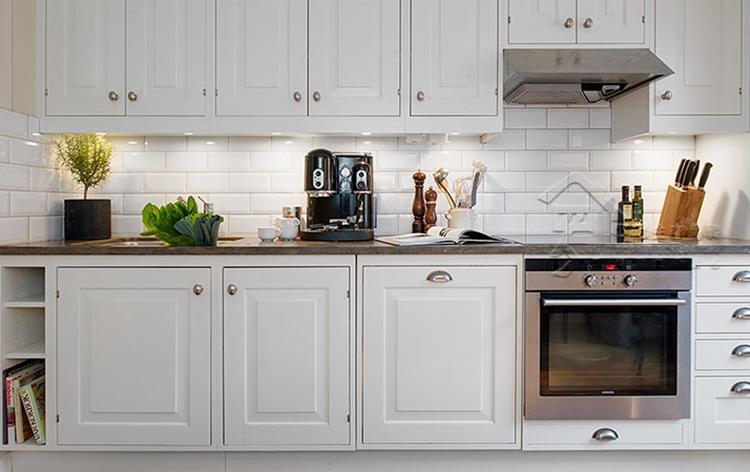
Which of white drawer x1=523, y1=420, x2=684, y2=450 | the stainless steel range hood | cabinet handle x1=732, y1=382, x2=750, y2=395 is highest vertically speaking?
the stainless steel range hood

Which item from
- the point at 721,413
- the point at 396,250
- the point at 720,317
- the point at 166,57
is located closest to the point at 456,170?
the point at 396,250

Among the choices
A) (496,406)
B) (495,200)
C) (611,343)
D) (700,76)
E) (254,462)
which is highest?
(700,76)

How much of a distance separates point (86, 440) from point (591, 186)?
8.04ft

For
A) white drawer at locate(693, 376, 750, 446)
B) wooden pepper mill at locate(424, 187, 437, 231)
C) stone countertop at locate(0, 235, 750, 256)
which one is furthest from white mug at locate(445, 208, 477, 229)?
white drawer at locate(693, 376, 750, 446)

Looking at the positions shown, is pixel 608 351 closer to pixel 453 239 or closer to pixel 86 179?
pixel 453 239

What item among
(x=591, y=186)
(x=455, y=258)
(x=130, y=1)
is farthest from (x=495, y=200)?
(x=130, y=1)

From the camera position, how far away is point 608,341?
2.34m

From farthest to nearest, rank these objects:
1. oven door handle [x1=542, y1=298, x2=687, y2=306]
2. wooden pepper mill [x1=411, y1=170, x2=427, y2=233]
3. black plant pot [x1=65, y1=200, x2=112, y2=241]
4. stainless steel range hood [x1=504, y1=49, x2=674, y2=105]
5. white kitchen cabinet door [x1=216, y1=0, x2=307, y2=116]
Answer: wooden pepper mill [x1=411, y1=170, x2=427, y2=233]
black plant pot [x1=65, y1=200, x2=112, y2=241]
white kitchen cabinet door [x1=216, y1=0, x2=307, y2=116]
stainless steel range hood [x1=504, y1=49, x2=674, y2=105]
oven door handle [x1=542, y1=298, x2=687, y2=306]

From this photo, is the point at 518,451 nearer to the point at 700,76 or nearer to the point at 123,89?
the point at 700,76

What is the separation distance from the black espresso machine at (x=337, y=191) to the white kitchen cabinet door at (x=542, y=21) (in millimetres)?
835

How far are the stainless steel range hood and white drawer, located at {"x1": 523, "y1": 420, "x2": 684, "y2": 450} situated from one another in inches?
53.5

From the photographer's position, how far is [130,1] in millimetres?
2590

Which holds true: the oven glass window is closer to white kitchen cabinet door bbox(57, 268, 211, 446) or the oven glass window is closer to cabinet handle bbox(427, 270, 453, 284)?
cabinet handle bbox(427, 270, 453, 284)

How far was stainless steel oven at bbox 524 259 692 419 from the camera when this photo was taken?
2.31 metres
